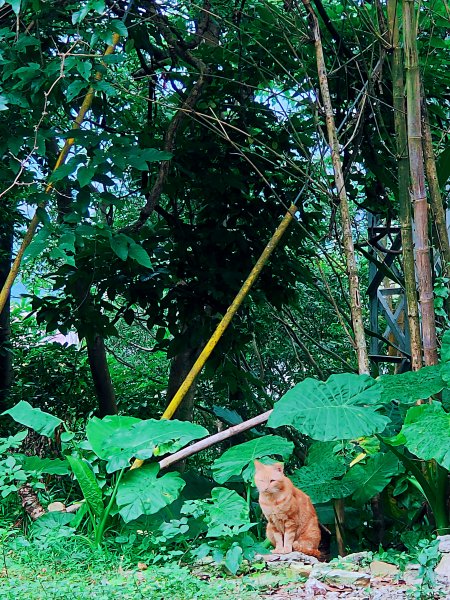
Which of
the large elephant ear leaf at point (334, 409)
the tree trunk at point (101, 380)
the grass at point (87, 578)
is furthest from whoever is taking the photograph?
the tree trunk at point (101, 380)

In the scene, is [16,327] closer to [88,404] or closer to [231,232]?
[88,404]

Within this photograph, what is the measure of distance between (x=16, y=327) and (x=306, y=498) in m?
4.76

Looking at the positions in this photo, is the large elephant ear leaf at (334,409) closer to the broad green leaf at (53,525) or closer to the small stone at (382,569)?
the small stone at (382,569)

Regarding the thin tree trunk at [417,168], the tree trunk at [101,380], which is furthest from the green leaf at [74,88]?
the tree trunk at [101,380]

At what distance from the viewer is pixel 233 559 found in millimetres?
2850

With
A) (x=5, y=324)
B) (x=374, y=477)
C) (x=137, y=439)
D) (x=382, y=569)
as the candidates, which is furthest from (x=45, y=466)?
(x=5, y=324)

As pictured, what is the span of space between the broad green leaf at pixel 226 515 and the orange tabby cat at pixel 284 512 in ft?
0.37

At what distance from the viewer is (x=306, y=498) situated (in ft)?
10.6

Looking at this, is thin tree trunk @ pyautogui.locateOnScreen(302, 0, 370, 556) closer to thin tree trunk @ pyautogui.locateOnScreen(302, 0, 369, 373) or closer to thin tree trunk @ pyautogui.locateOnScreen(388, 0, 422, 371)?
thin tree trunk @ pyautogui.locateOnScreen(302, 0, 369, 373)

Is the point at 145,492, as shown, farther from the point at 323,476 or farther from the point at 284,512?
the point at 323,476

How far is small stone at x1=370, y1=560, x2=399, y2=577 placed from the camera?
2817mm

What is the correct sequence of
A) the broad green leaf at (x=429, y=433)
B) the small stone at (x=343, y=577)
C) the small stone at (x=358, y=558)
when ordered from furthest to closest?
the small stone at (x=358, y=558) < the broad green leaf at (x=429, y=433) < the small stone at (x=343, y=577)

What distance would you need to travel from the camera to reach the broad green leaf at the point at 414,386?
315 cm

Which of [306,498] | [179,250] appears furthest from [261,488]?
[179,250]
